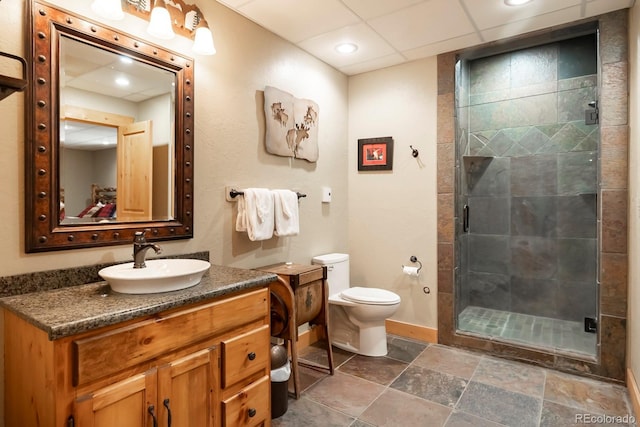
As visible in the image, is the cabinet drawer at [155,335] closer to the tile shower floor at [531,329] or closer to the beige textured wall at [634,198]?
the beige textured wall at [634,198]

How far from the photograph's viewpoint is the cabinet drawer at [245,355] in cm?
148

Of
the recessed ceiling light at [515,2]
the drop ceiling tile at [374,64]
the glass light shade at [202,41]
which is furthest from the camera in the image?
the drop ceiling tile at [374,64]

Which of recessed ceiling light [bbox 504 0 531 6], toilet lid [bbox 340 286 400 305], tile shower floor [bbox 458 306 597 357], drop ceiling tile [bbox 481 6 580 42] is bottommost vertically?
tile shower floor [bbox 458 306 597 357]

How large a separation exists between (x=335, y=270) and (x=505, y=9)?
206 centimetres

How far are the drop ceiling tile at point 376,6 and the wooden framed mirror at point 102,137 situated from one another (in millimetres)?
1012

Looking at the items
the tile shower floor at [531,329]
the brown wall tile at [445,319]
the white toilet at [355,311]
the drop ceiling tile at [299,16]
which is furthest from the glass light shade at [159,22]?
the tile shower floor at [531,329]

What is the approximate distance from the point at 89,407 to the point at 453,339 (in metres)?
2.53

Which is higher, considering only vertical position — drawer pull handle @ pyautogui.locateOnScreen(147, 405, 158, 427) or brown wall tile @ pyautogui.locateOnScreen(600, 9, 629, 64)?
brown wall tile @ pyautogui.locateOnScreen(600, 9, 629, 64)

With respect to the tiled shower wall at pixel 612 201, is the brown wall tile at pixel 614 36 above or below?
above

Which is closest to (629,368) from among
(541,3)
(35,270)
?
(541,3)

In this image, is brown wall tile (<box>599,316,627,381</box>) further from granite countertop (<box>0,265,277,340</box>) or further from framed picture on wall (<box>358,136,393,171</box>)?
granite countertop (<box>0,265,277,340</box>)

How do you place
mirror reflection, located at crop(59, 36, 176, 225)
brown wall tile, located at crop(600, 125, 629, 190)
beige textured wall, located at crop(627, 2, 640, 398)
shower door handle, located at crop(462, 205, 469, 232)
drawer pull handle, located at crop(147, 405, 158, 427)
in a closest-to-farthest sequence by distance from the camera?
drawer pull handle, located at crop(147, 405, 158, 427) → mirror reflection, located at crop(59, 36, 176, 225) → beige textured wall, located at crop(627, 2, 640, 398) → brown wall tile, located at crop(600, 125, 629, 190) → shower door handle, located at crop(462, 205, 469, 232)

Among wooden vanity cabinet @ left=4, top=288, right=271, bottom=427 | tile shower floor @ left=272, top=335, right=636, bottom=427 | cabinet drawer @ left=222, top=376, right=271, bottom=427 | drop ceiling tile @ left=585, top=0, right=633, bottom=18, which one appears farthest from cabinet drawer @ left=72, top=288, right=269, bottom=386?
drop ceiling tile @ left=585, top=0, right=633, bottom=18

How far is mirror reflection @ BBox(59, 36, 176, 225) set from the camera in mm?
1560
